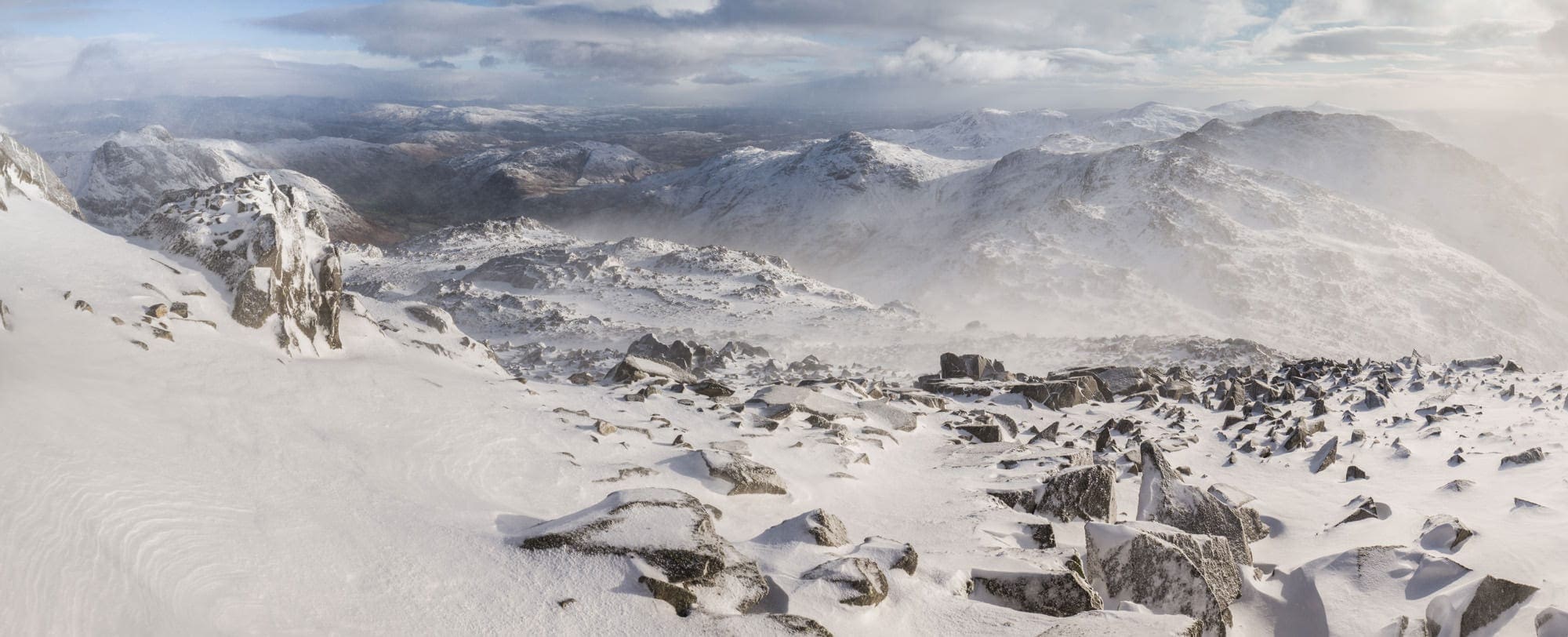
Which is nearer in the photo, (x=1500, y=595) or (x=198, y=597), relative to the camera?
(x=198, y=597)

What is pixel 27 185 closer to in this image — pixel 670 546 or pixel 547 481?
pixel 547 481

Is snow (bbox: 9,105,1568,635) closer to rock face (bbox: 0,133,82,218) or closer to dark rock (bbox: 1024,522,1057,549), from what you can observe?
dark rock (bbox: 1024,522,1057,549)

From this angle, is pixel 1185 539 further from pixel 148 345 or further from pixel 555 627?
pixel 148 345

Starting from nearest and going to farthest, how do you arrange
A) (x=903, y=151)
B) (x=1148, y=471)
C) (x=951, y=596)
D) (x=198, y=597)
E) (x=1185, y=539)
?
1. (x=198, y=597)
2. (x=951, y=596)
3. (x=1185, y=539)
4. (x=1148, y=471)
5. (x=903, y=151)

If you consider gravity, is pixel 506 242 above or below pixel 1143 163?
below

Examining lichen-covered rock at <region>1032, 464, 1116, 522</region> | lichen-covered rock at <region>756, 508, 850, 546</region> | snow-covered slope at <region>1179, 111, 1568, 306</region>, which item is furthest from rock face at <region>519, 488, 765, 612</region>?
snow-covered slope at <region>1179, 111, 1568, 306</region>

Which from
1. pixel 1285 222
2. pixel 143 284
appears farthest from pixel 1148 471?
pixel 1285 222
